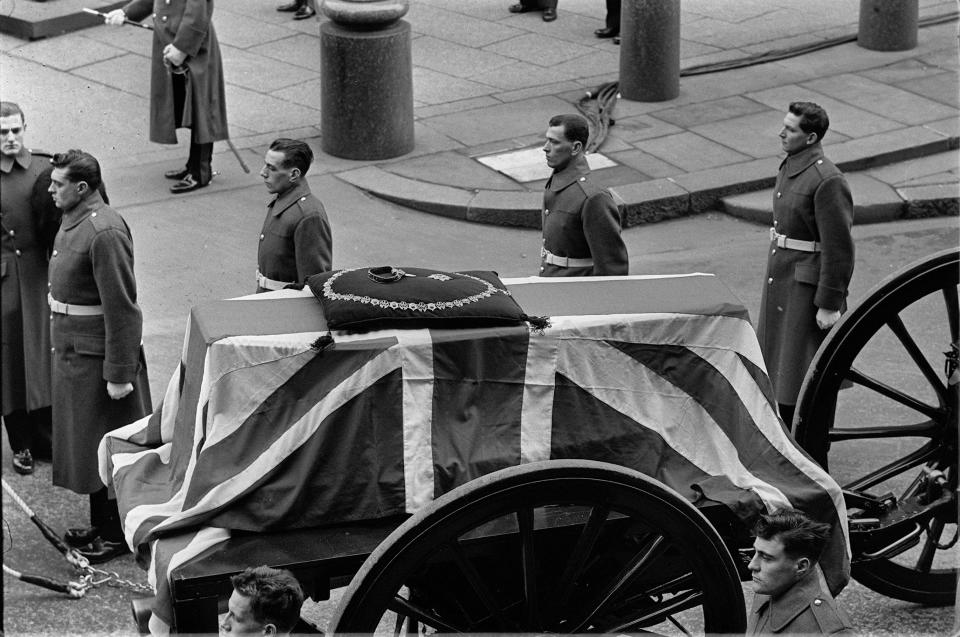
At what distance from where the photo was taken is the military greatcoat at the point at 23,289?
678 centimetres

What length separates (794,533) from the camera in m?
4.27

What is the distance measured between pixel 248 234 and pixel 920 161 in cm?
485

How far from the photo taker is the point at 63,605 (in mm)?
5898

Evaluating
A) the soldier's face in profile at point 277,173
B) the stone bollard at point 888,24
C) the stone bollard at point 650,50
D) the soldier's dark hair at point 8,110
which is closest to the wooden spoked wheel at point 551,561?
the soldier's face in profile at point 277,173

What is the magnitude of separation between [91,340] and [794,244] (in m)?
3.11

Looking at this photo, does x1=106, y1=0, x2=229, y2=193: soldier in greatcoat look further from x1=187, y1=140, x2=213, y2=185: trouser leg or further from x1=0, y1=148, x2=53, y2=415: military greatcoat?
x1=0, y1=148, x2=53, y2=415: military greatcoat

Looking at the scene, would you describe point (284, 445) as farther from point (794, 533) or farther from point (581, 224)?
point (581, 224)

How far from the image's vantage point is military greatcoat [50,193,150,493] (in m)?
6.20

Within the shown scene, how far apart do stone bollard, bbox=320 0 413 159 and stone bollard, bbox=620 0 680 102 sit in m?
1.95

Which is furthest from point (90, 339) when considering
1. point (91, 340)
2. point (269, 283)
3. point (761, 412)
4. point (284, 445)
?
point (761, 412)

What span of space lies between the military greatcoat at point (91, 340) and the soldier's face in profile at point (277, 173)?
775 mm

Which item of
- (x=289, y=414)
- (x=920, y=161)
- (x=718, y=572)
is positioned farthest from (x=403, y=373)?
(x=920, y=161)

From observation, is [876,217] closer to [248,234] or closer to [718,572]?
[248,234]

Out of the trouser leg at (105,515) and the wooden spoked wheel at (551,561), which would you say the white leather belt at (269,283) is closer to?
the trouser leg at (105,515)
